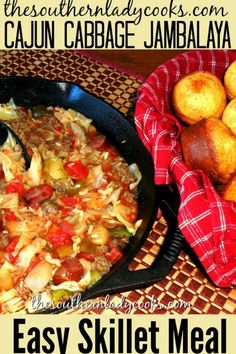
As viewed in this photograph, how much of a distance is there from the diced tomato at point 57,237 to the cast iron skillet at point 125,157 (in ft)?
1.04

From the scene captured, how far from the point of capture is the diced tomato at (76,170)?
3061mm

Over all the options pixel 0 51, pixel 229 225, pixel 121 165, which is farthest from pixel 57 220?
pixel 0 51

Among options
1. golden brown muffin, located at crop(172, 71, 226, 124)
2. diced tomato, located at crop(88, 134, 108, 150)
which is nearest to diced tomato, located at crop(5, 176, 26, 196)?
diced tomato, located at crop(88, 134, 108, 150)

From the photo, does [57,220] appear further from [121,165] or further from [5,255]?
[121,165]

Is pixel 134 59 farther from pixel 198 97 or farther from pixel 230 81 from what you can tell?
pixel 198 97

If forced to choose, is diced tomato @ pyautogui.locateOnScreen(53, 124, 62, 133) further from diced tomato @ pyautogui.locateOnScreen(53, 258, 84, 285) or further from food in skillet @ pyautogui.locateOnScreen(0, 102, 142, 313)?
diced tomato @ pyautogui.locateOnScreen(53, 258, 84, 285)

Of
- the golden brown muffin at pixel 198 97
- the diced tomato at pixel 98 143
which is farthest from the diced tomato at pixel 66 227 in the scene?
the golden brown muffin at pixel 198 97

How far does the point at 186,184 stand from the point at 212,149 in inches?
10.5

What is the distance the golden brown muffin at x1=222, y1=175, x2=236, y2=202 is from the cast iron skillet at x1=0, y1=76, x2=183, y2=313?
273mm

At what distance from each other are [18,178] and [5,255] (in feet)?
1.76

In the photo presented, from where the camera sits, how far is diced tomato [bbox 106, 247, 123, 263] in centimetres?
261

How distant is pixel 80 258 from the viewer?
8.53ft

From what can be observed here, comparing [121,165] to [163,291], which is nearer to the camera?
[163,291]

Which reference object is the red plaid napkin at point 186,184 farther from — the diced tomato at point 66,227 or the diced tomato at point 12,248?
the diced tomato at point 12,248
